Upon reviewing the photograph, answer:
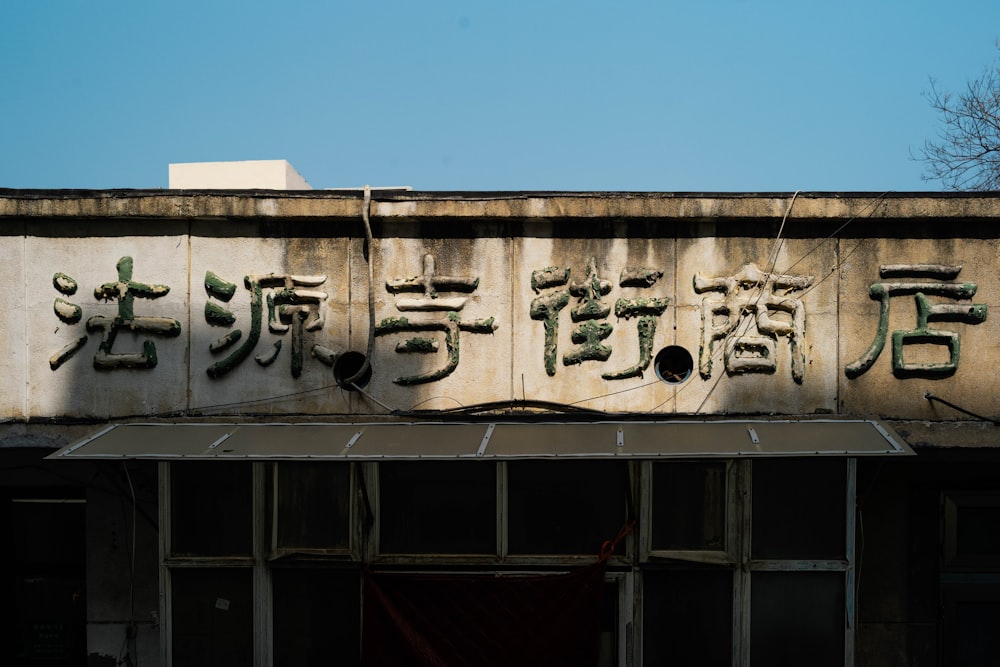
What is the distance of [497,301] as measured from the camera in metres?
7.75

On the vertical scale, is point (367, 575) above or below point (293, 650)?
above

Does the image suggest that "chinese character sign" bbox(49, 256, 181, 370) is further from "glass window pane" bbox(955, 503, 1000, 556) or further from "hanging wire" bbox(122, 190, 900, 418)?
"glass window pane" bbox(955, 503, 1000, 556)

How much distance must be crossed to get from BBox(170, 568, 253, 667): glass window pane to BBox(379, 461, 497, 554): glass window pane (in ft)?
4.52

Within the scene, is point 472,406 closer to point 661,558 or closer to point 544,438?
point 544,438

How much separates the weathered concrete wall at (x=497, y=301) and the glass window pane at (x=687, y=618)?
1.49 m

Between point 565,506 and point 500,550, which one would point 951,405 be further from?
point 500,550

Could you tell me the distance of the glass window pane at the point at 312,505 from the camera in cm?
755

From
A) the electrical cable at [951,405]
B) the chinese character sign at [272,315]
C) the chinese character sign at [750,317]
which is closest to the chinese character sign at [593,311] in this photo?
the chinese character sign at [750,317]

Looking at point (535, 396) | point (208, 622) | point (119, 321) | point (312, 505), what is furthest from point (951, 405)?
point (119, 321)

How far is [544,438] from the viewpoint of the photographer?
7.04 m

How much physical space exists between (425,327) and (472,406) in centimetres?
83

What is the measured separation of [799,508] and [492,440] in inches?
106

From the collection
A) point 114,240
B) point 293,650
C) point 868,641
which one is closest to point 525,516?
point 293,650

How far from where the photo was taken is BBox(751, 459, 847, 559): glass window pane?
7.20m
